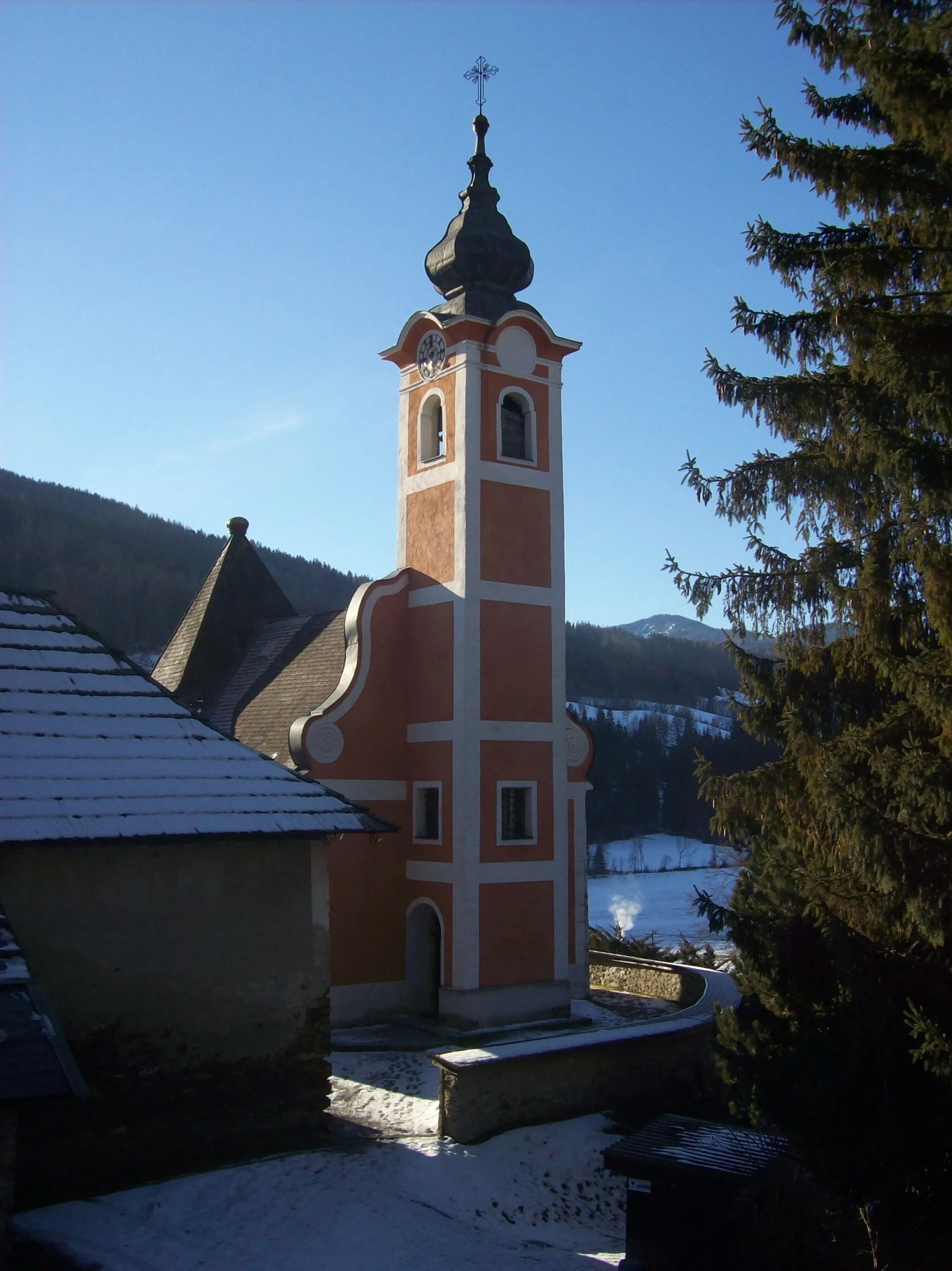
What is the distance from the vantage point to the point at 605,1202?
1190cm

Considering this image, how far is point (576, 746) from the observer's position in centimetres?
1961

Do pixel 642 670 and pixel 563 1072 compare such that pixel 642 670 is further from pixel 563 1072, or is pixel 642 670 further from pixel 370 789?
pixel 563 1072

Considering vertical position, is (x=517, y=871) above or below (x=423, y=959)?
above

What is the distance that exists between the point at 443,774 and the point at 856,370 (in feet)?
33.5

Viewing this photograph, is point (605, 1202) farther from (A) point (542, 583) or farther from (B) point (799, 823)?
(A) point (542, 583)

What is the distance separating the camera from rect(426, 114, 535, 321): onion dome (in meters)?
19.5

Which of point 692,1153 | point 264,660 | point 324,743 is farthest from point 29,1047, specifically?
point 264,660

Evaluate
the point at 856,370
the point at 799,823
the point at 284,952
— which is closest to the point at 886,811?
the point at 799,823

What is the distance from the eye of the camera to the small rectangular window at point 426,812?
Result: 59.3ft

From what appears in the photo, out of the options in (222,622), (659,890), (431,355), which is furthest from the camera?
(659,890)

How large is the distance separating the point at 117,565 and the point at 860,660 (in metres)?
55.8

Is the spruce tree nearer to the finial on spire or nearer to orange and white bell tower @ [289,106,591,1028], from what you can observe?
orange and white bell tower @ [289,106,591,1028]

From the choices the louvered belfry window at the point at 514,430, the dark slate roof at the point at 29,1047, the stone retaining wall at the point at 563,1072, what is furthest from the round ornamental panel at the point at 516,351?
the dark slate roof at the point at 29,1047

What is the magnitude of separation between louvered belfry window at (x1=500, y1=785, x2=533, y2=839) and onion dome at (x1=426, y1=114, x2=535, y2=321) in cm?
764
